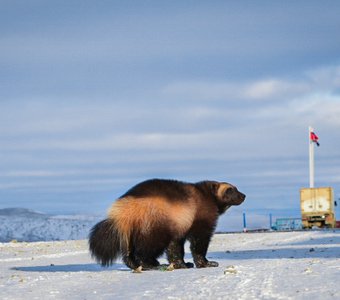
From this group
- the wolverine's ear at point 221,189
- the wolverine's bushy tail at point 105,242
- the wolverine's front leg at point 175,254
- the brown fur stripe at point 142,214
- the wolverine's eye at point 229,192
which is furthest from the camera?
the wolverine's eye at point 229,192

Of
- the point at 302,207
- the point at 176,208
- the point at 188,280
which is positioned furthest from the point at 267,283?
the point at 302,207

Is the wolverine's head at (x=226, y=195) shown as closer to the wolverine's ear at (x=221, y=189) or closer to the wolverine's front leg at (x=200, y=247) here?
the wolverine's ear at (x=221, y=189)

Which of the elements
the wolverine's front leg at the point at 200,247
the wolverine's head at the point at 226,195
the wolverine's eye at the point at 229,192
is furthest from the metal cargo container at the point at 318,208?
the wolverine's front leg at the point at 200,247

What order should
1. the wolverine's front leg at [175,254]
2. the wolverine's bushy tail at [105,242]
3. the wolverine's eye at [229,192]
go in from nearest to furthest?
the wolverine's bushy tail at [105,242] < the wolverine's front leg at [175,254] < the wolverine's eye at [229,192]

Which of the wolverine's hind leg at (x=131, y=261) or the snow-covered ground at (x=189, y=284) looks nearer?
the snow-covered ground at (x=189, y=284)

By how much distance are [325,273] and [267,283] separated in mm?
1365

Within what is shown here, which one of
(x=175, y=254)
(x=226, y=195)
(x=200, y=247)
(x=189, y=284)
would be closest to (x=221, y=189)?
(x=226, y=195)

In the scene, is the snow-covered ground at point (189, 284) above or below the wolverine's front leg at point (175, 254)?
below

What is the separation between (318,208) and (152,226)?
40.0m

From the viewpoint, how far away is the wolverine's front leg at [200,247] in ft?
47.7

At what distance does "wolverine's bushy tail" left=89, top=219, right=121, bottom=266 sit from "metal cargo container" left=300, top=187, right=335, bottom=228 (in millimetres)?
39620

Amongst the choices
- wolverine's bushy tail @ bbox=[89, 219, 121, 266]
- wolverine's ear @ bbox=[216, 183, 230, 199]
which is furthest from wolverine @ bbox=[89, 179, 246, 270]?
wolverine's ear @ bbox=[216, 183, 230, 199]

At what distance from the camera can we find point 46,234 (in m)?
56.8

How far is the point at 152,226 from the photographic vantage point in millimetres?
13508
